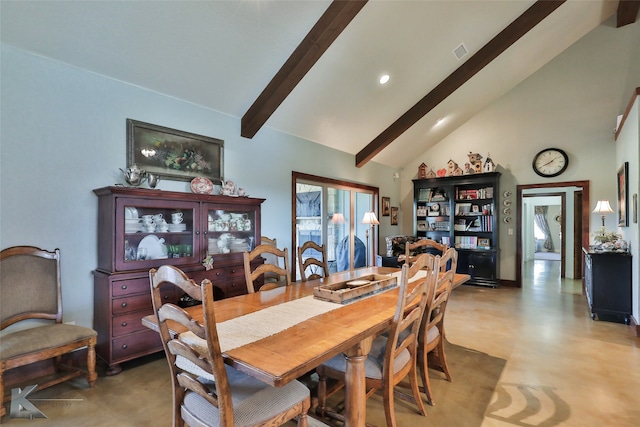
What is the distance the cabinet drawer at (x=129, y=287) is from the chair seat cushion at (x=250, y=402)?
4.87ft

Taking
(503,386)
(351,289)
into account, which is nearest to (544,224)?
(503,386)

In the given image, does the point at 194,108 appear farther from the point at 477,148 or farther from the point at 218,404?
the point at 477,148

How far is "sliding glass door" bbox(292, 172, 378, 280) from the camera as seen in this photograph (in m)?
4.85

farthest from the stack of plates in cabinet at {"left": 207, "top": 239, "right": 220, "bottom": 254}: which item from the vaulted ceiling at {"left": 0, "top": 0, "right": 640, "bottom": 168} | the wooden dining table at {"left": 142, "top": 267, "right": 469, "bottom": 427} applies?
the vaulted ceiling at {"left": 0, "top": 0, "right": 640, "bottom": 168}

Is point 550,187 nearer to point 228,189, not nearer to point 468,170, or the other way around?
point 468,170

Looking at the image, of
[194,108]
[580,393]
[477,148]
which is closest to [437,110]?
[477,148]

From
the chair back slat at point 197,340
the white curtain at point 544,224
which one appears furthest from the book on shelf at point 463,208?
the white curtain at point 544,224

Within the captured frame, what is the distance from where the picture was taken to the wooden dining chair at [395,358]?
1693 millimetres

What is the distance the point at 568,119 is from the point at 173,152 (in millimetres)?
6422

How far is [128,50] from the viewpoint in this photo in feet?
8.98

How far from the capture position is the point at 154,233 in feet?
9.69

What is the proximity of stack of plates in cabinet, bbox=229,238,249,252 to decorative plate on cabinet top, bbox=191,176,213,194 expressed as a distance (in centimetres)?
62

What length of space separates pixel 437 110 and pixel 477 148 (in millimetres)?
1594

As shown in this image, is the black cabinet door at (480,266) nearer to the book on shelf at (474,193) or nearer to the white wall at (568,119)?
the white wall at (568,119)
